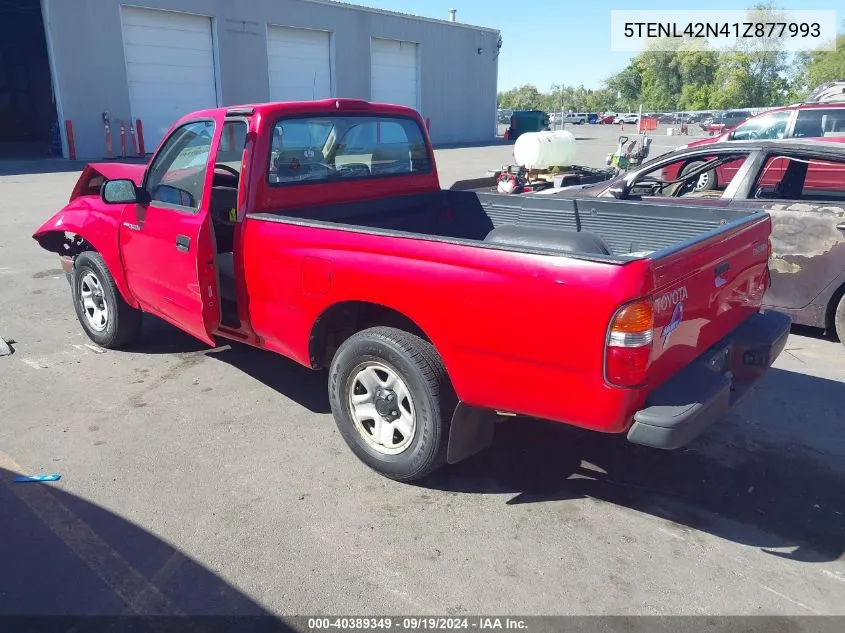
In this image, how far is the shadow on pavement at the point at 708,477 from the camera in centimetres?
322

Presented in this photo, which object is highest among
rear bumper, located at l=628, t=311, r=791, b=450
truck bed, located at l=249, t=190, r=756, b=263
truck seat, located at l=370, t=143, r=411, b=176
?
truck seat, located at l=370, t=143, r=411, b=176

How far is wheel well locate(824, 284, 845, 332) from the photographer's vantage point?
537 centimetres

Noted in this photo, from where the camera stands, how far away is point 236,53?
84.9 feet

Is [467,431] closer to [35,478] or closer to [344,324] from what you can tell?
[344,324]

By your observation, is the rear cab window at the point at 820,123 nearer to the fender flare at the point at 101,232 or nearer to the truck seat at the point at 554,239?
the truck seat at the point at 554,239

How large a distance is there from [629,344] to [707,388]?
1.69ft

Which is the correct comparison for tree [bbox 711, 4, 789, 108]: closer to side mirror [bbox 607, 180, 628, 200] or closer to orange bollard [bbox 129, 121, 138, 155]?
orange bollard [bbox 129, 121, 138, 155]

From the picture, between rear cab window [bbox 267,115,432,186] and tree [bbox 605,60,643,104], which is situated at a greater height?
tree [bbox 605,60,643,104]

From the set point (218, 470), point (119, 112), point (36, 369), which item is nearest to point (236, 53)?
point (119, 112)

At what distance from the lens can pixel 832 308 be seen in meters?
5.50

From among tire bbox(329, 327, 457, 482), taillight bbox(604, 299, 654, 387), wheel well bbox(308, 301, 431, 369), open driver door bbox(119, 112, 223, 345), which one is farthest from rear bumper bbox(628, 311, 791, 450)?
open driver door bbox(119, 112, 223, 345)

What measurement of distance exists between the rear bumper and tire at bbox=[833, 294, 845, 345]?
6.96 feet

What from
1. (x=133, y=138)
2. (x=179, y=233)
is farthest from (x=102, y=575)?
(x=133, y=138)

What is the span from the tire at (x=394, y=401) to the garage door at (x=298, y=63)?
25.5m
